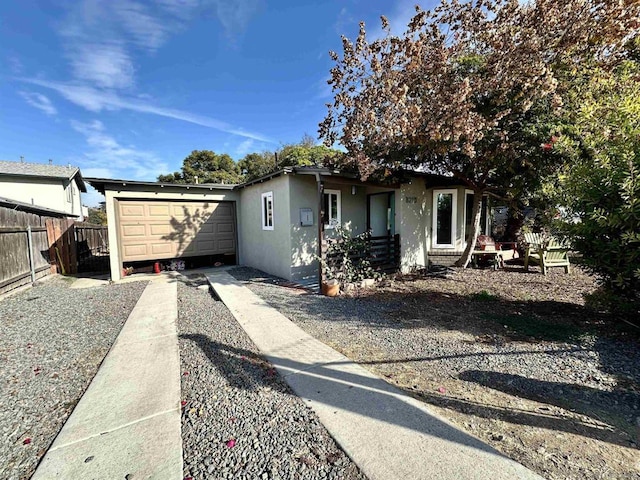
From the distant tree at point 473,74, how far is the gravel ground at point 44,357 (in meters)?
5.97

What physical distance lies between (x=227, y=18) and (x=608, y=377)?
9822 millimetres

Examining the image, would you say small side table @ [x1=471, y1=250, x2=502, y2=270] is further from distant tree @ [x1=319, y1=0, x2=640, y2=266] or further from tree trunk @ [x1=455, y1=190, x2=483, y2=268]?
distant tree @ [x1=319, y1=0, x2=640, y2=266]

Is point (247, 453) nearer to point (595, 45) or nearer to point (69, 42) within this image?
point (595, 45)

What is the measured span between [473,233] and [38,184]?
978 inches

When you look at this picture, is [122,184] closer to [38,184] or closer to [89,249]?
[89,249]

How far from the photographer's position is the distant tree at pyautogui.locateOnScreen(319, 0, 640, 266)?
5301mm

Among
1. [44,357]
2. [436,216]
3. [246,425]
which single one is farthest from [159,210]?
[436,216]

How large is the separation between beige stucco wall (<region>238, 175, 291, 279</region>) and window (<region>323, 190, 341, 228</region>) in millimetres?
1328

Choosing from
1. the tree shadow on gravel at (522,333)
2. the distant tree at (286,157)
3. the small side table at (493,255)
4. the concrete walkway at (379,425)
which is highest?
the distant tree at (286,157)

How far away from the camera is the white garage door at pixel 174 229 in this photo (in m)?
8.90

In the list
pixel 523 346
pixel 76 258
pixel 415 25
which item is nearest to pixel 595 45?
pixel 415 25

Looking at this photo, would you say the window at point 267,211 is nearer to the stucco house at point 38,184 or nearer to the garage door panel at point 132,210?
the garage door panel at point 132,210

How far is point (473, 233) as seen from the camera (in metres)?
8.49

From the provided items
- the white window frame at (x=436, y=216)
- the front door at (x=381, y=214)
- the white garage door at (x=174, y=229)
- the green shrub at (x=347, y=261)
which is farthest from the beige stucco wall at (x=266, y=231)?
the white window frame at (x=436, y=216)
